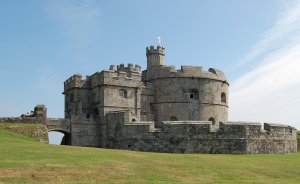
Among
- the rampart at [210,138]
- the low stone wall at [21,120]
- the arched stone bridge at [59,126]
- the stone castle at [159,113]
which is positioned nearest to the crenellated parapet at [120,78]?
the stone castle at [159,113]

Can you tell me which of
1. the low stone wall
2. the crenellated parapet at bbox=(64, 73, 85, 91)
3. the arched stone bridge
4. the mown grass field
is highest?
the crenellated parapet at bbox=(64, 73, 85, 91)

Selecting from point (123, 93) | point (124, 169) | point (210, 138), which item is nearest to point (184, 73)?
point (123, 93)

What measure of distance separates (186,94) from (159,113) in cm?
361

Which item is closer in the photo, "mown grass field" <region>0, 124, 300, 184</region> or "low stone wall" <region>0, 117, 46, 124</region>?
"mown grass field" <region>0, 124, 300, 184</region>

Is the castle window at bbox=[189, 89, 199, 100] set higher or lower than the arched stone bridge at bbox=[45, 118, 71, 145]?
higher

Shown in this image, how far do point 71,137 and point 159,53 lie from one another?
15364 millimetres

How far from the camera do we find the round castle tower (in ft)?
139

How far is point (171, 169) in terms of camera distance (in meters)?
17.4

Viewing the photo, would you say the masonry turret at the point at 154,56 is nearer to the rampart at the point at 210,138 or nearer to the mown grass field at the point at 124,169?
the rampart at the point at 210,138

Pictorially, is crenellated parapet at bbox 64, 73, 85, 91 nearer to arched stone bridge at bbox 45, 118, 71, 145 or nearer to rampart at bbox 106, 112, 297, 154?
arched stone bridge at bbox 45, 118, 71, 145

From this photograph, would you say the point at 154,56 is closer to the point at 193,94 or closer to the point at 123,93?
the point at 193,94

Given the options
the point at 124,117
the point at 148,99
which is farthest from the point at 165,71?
the point at 124,117

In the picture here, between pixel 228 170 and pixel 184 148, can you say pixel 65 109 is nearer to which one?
pixel 184 148

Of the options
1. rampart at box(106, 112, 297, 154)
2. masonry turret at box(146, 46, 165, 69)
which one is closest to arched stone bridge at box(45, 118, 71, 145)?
rampart at box(106, 112, 297, 154)
